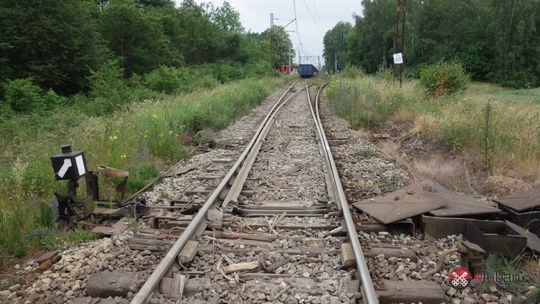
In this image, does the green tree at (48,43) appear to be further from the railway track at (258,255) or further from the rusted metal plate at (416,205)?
the rusted metal plate at (416,205)

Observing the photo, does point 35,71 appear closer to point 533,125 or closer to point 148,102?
point 148,102

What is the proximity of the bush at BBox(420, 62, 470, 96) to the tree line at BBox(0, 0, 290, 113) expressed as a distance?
44.9ft

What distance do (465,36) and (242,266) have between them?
6726 cm

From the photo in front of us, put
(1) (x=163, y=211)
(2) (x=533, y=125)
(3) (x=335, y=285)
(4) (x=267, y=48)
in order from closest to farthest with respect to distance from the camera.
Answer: (3) (x=335, y=285) < (1) (x=163, y=211) < (2) (x=533, y=125) < (4) (x=267, y=48)

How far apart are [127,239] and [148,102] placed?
30.2ft

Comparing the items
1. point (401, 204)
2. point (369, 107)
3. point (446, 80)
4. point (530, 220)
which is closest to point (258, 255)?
point (401, 204)

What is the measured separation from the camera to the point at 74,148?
22.8 ft

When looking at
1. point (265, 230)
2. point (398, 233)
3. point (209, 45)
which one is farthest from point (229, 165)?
point (209, 45)

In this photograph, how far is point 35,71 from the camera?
18.6 metres

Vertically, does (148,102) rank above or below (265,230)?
above

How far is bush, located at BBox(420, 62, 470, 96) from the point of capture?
14578 mm

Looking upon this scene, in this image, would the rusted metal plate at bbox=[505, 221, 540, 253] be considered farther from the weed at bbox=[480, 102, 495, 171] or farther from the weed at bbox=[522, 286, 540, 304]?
the weed at bbox=[480, 102, 495, 171]

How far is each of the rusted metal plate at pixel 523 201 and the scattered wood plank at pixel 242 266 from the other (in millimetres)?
2628

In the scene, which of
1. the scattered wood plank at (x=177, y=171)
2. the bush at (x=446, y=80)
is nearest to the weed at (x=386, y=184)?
the scattered wood plank at (x=177, y=171)
